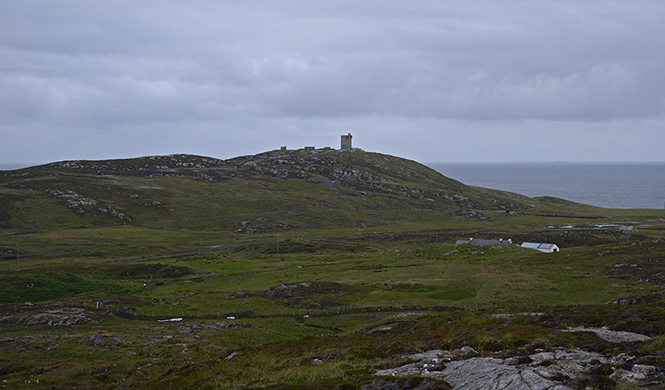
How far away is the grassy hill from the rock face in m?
0.25

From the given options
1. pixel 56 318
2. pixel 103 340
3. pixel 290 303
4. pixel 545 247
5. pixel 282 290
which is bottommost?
pixel 290 303

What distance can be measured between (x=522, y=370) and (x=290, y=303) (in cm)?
5224

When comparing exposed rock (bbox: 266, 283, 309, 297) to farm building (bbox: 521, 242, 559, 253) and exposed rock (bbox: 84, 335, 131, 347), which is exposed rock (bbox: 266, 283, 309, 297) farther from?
farm building (bbox: 521, 242, 559, 253)

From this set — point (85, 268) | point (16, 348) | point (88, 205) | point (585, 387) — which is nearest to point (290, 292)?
point (16, 348)

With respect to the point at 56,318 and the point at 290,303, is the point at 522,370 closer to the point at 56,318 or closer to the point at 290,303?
the point at 290,303

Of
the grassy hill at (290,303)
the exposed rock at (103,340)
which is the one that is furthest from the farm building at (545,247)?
the exposed rock at (103,340)

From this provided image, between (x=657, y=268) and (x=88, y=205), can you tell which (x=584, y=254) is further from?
(x=88, y=205)

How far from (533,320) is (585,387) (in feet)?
63.9

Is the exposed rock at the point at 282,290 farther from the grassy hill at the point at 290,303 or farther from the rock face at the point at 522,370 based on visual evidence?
the rock face at the point at 522,370

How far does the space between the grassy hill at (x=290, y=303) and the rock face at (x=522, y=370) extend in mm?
246

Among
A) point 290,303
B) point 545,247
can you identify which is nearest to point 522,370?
point 290,303

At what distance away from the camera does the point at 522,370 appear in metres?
19.3

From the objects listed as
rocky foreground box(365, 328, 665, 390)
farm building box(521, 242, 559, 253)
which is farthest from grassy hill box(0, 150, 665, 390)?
farm building box(521, 242, 559, 253)

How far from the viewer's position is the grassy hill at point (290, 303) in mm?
26219
